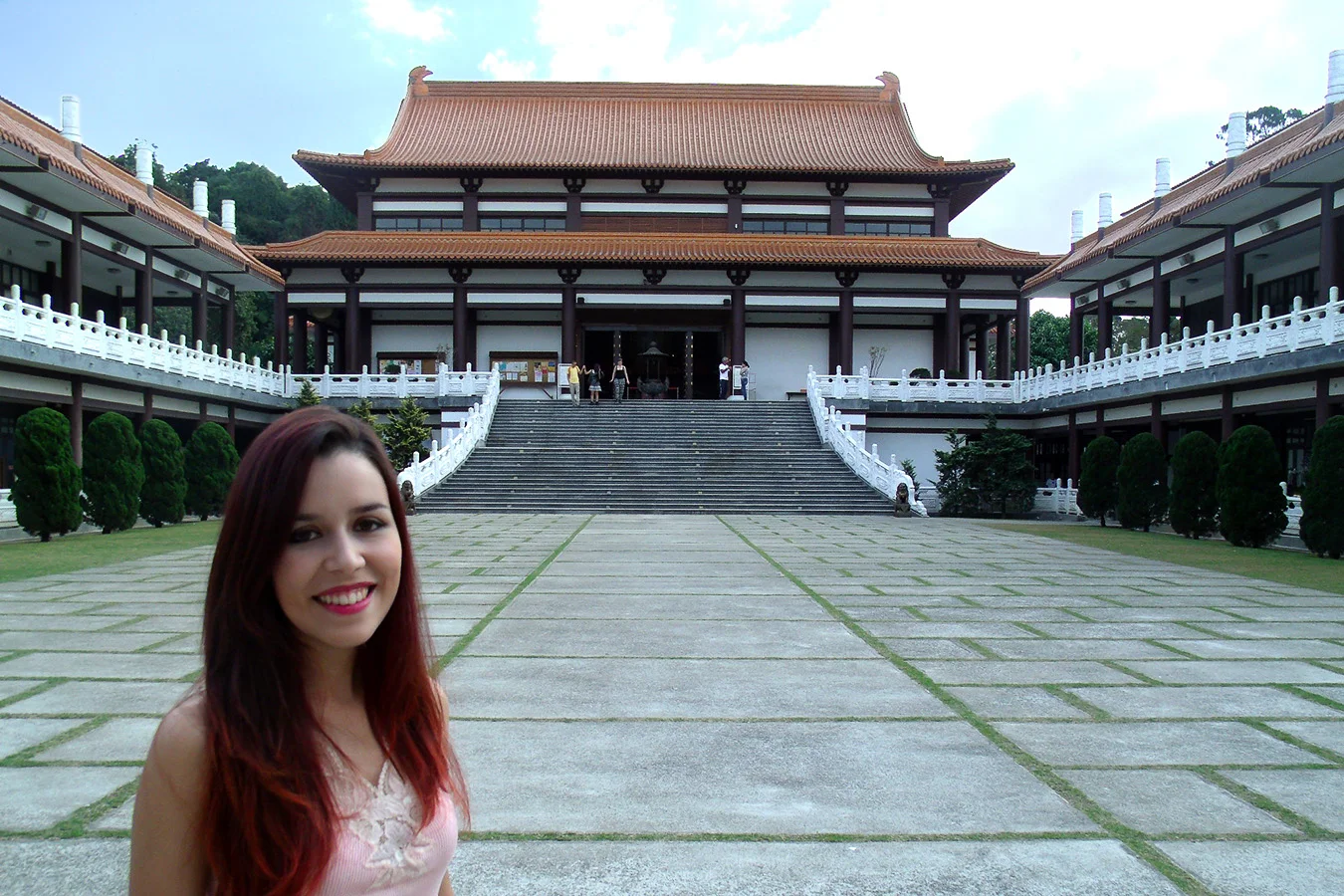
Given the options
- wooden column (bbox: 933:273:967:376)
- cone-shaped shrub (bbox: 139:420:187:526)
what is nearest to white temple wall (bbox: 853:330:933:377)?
wooden column (bbox: 933:273:967:376)

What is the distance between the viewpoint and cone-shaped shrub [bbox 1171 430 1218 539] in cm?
1535

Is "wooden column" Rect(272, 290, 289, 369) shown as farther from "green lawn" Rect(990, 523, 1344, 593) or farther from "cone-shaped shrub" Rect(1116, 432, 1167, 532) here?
"cone-shaped shrub" Rect(1116, 432, 1167, 532)

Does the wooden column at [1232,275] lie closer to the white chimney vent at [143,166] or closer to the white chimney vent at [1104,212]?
the white chimney vent at [1104,212]

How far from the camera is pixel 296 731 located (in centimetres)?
153

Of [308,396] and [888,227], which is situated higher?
[888,227]

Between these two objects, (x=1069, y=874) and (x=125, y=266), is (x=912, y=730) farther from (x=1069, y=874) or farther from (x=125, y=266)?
(x=125, y=266)

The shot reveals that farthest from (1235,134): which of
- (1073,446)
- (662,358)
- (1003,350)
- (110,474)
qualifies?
(110,474)

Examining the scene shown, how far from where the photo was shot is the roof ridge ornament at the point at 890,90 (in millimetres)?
34719

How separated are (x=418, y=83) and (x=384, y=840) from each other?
36.7m

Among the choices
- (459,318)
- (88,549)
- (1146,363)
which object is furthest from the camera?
(459,318)

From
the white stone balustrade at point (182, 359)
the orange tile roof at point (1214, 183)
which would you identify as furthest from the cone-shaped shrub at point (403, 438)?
the orange tile roof at point (1214, 183)

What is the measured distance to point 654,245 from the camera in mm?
28906

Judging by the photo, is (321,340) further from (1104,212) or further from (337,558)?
(337,558)

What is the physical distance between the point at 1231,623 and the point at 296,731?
7.31 m
